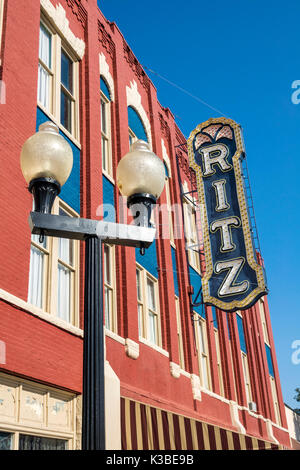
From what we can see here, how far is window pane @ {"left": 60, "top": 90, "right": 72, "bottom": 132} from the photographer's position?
11777 mm

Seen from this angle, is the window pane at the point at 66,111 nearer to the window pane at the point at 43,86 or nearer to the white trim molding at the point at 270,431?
the window pane at the point at 43,86

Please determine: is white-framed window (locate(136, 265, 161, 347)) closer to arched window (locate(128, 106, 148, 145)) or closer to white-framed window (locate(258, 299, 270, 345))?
arched window (locate(128, 106, 148, 145))

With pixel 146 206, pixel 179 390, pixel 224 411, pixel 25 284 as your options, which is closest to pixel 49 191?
pixel 146 206

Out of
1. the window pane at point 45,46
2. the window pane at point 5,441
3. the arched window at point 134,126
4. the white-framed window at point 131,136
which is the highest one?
the arched window at point 134,126

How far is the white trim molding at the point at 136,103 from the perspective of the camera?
15656mm

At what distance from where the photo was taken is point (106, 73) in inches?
561

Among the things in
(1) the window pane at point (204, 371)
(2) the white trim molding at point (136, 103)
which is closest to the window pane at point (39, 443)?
(1) the window pane at point (204, 371)

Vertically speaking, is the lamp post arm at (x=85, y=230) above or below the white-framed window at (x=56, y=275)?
below

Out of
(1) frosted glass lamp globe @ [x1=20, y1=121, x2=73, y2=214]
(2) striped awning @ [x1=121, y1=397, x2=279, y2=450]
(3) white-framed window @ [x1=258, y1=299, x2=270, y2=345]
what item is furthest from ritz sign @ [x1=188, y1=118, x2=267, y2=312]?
(3) white-framed window @ [x1=258, y1=299, x2=270, y2=345]

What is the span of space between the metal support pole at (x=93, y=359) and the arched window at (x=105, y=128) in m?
8.80

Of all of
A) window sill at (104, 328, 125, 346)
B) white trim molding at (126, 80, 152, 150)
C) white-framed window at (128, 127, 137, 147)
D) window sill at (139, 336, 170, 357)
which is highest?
white trim molding at (126, 80, 152, 150)

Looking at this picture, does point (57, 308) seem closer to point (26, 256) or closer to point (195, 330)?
point (26, 256)

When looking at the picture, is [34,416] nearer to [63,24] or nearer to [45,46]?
[45,46]
